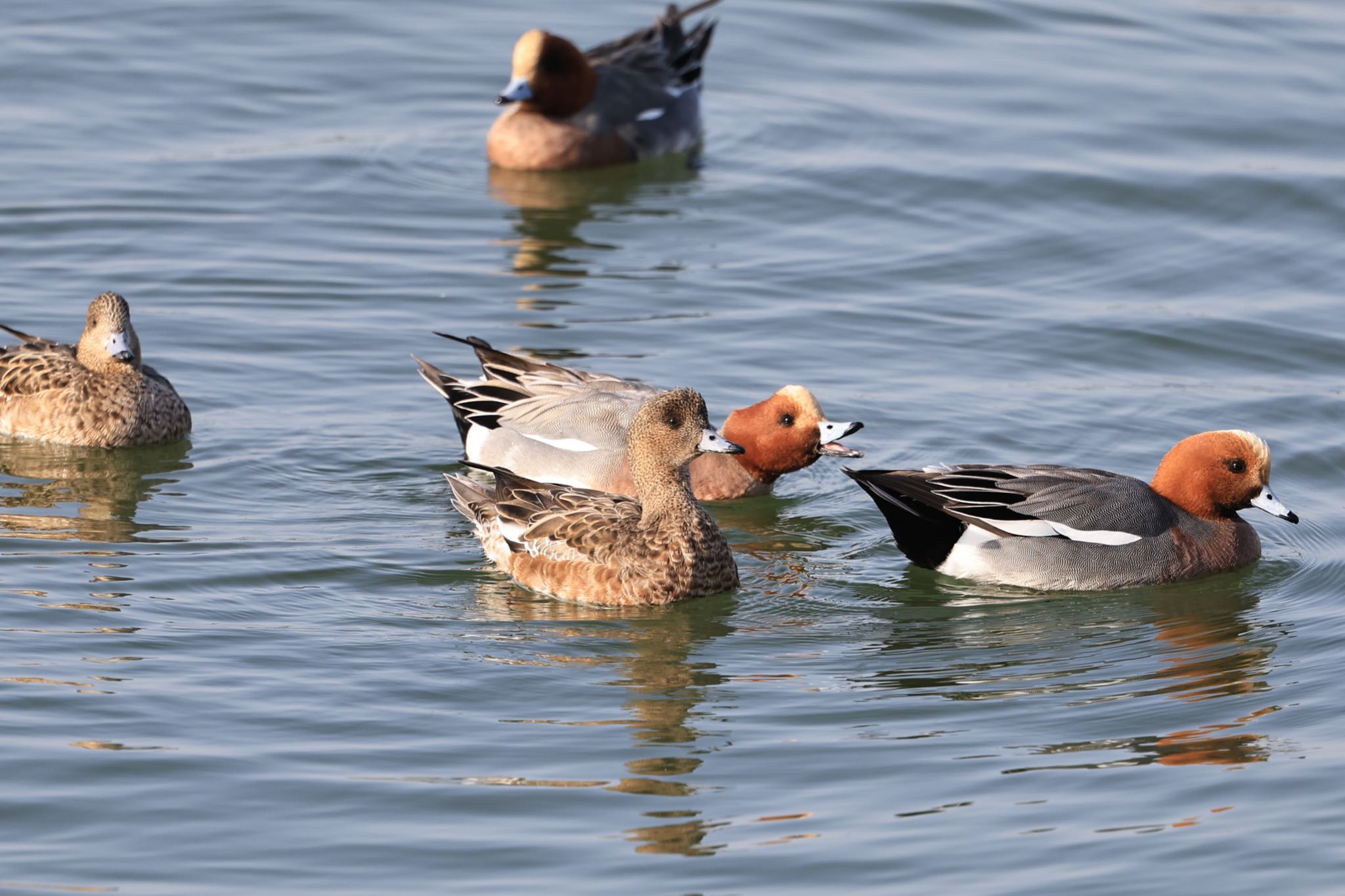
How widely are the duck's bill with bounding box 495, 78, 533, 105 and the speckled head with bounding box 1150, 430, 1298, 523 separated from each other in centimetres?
765

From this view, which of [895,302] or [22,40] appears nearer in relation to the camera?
→ [895,302]

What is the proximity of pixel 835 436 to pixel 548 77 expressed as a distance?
6747 mm

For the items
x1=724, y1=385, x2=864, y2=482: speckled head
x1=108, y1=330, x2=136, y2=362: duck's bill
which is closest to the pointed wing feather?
x1=724, y1=385, x2=864, y2=482: speckled head

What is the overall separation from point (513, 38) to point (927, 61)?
3.63m

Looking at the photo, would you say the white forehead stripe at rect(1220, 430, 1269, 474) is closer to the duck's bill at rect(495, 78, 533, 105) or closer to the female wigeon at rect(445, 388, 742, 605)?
the female wigeon at rect(445, 388, 742, 605)

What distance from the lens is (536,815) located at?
24.2ft

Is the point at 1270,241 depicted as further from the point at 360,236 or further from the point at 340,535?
the point at 340,535

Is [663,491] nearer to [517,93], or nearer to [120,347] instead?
[120,347]

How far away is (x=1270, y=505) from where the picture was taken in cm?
996

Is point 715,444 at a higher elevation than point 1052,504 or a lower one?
higher

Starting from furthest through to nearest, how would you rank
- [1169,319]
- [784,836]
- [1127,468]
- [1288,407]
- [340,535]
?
[1169,319] → [1288,407] → [1127,468] → [340,535] → [784,836]

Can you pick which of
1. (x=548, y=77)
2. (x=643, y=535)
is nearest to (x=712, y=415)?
(x=643, y=535)

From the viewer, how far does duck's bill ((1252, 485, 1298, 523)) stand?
9.85 meters

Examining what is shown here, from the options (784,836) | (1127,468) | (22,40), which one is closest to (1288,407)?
(1127,468)
